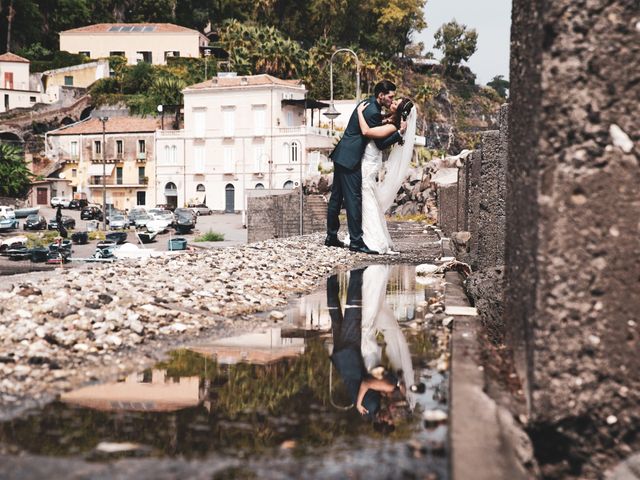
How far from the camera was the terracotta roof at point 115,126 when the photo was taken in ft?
272

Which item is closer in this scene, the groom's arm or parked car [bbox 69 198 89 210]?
the groom's arm

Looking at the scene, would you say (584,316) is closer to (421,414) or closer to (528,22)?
(421,414)

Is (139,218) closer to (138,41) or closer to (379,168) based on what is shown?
(138,41)

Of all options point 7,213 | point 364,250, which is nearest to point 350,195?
point 364,250

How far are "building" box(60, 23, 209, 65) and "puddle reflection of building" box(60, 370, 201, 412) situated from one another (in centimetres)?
9941

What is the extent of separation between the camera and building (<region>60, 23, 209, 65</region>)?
329 feet

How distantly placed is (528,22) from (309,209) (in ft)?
76.3

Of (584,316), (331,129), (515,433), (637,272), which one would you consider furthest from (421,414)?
(331,129)

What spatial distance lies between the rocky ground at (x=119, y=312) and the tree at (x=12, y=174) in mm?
71181

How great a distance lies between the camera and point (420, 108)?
9944cm

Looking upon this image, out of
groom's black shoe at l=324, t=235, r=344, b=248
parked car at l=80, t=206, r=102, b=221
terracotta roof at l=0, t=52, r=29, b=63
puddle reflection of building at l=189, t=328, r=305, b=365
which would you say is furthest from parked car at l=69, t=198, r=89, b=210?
puddle reflection of building at l=189, t=328, r=305, b=365

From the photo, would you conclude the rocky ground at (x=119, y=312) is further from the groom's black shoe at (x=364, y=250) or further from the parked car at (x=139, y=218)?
the parked car at (x=139, y=218)

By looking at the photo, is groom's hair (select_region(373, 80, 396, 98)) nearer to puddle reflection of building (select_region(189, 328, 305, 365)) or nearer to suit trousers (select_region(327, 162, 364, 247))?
suit trousers (select_region(327, 162, 364, 247))

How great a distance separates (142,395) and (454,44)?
403 feet
